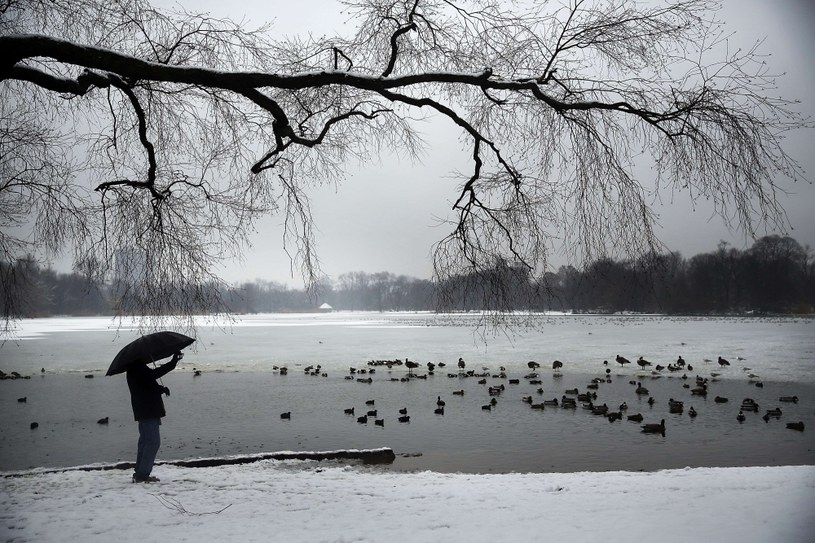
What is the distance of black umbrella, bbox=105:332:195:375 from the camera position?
619cm

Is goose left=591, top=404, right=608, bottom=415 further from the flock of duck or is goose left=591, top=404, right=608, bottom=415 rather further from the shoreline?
the shoreline

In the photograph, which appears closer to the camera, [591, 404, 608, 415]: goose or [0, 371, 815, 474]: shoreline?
[0, 371, 815, 474]: shoreline

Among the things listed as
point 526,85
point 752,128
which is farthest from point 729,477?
point 526,85

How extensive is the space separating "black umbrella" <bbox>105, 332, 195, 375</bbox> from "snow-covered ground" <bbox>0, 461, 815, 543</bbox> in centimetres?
132

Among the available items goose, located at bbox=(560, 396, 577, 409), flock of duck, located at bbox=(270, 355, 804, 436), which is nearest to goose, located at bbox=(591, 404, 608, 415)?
flock of duck, located at bbox=(270, 355, 804, 436)

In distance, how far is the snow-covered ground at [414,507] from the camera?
14.8ft

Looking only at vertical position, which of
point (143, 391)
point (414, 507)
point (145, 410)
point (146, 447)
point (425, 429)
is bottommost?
point (425, 429)

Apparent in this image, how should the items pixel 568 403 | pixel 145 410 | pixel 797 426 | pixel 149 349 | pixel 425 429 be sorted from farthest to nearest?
pixel 568 403
pixel 425 429
pixel 797 426
pixel 145 410
pixel 149 349

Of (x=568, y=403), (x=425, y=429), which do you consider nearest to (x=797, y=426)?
(x=568, y=403)

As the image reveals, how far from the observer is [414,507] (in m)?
5.42

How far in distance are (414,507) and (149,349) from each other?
128 inches

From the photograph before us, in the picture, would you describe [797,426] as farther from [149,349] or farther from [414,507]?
[149,349]

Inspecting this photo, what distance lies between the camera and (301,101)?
695 cm

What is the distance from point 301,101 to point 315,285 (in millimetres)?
2220
